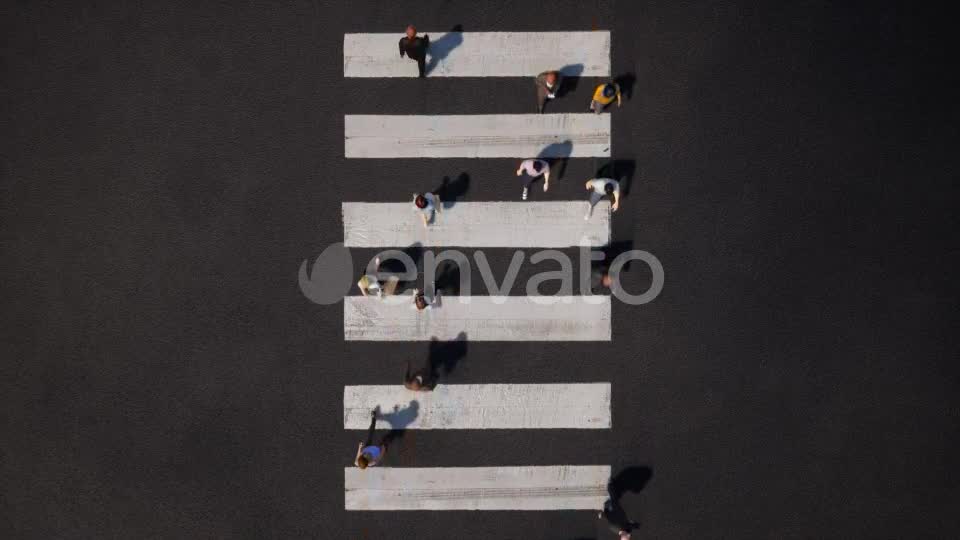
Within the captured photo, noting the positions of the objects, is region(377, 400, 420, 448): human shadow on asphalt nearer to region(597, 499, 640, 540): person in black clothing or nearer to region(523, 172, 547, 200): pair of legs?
region(597, 499, 640, 540): person in black clothing

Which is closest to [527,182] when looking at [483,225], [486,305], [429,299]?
[483,225]

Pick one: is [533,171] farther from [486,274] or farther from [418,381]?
[418,381]

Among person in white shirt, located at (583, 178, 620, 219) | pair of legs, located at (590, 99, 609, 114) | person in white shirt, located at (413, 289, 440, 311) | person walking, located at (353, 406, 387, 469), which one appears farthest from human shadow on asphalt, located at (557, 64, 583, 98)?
person walking, located at (353, 406, 387, 469)

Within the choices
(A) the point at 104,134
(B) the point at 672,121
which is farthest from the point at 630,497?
(A) the point at 104,134

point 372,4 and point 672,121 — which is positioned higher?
point 372,4

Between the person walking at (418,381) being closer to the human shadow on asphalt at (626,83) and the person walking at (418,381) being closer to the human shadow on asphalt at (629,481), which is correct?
the human shadow on asphalt at (629,481)

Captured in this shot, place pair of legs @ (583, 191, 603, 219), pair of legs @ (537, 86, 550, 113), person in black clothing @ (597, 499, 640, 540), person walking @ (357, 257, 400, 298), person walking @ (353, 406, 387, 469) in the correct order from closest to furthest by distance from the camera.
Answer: person walking @ (353, 406, 387, 469)
person in black clothing @ (597, 499, 640, 540)
pair of legs @ (583, 191, 603, 219)
person walking @ (357, 257, 400, 298)
pair of legs @ (537, 86, 550, 113)

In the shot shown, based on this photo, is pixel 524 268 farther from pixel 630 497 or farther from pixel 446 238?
pixel 630 497
